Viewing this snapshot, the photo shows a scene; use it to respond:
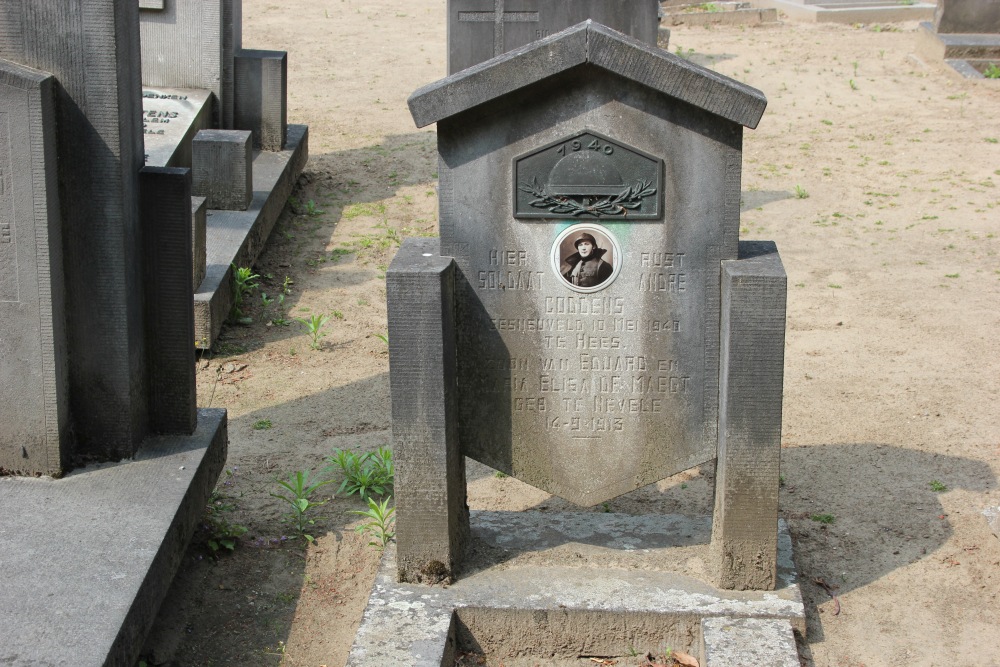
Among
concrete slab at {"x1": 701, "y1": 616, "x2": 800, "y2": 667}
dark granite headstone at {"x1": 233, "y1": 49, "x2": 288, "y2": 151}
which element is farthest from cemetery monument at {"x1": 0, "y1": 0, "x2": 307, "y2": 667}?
dark granite headstone at {"x1": 233, "y1": 49, "x2": 288, "y2": 151}

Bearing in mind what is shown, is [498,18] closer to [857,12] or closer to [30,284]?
[30,284]

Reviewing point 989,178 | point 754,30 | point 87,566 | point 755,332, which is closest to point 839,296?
point 989,178

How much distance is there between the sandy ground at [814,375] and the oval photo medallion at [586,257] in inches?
55.1

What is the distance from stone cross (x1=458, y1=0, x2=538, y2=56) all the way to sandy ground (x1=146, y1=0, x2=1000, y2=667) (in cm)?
139

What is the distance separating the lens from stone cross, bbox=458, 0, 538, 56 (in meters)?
9.20

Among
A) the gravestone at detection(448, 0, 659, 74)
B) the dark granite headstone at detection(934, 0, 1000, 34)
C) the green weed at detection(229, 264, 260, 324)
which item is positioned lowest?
the green weed at detection(229, 264, 260, 324)

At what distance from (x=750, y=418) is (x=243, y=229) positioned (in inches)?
188

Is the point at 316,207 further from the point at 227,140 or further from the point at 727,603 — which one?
the point at 727,603

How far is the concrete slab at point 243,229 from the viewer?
23.0 feet

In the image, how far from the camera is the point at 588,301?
14.2 ft

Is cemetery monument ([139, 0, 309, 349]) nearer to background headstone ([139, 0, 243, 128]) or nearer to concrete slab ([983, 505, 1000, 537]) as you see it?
background headstone ([139, 0, 243, 128])

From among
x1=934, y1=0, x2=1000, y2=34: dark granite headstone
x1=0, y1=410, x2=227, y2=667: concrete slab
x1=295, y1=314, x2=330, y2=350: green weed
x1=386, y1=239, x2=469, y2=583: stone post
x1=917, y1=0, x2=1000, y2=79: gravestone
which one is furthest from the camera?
x1=934, y1=0, x2=1000, y2=34: dark granite headstone

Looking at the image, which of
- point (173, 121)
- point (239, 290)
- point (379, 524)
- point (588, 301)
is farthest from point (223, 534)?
point (173, 121)

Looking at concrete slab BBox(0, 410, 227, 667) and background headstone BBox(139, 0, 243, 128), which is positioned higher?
background headstone BBox(139, 0, 243, 128)
